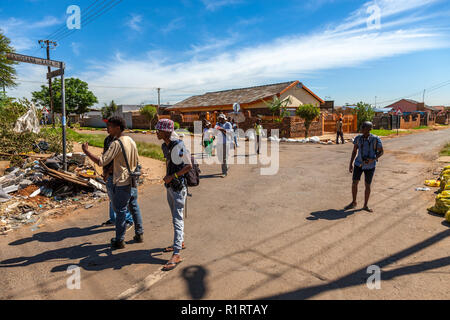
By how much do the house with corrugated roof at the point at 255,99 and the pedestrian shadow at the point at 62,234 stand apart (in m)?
22.1

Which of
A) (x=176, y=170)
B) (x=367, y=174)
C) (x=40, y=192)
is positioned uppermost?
(x=176, y=170)

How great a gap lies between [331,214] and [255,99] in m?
22.3

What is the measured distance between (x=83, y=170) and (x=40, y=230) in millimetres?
3767

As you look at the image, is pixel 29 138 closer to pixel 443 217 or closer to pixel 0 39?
pixel 0 39

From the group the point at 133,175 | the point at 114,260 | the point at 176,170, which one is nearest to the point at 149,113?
the point at 133,175

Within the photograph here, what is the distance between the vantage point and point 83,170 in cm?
866

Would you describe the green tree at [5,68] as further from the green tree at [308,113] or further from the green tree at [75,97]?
the green tree at [75,97]

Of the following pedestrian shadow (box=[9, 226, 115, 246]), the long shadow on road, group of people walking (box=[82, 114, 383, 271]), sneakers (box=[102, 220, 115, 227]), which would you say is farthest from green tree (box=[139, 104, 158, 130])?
the long shadow on road

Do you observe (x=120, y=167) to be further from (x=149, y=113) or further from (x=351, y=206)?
(x=149, y=113)

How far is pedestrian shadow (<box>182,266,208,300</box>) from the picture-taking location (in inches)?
121

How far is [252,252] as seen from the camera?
402 cm

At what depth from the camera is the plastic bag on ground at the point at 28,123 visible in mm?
10102

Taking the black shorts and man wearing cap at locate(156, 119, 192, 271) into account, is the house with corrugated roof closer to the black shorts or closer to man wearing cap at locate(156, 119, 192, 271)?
the black shorts
